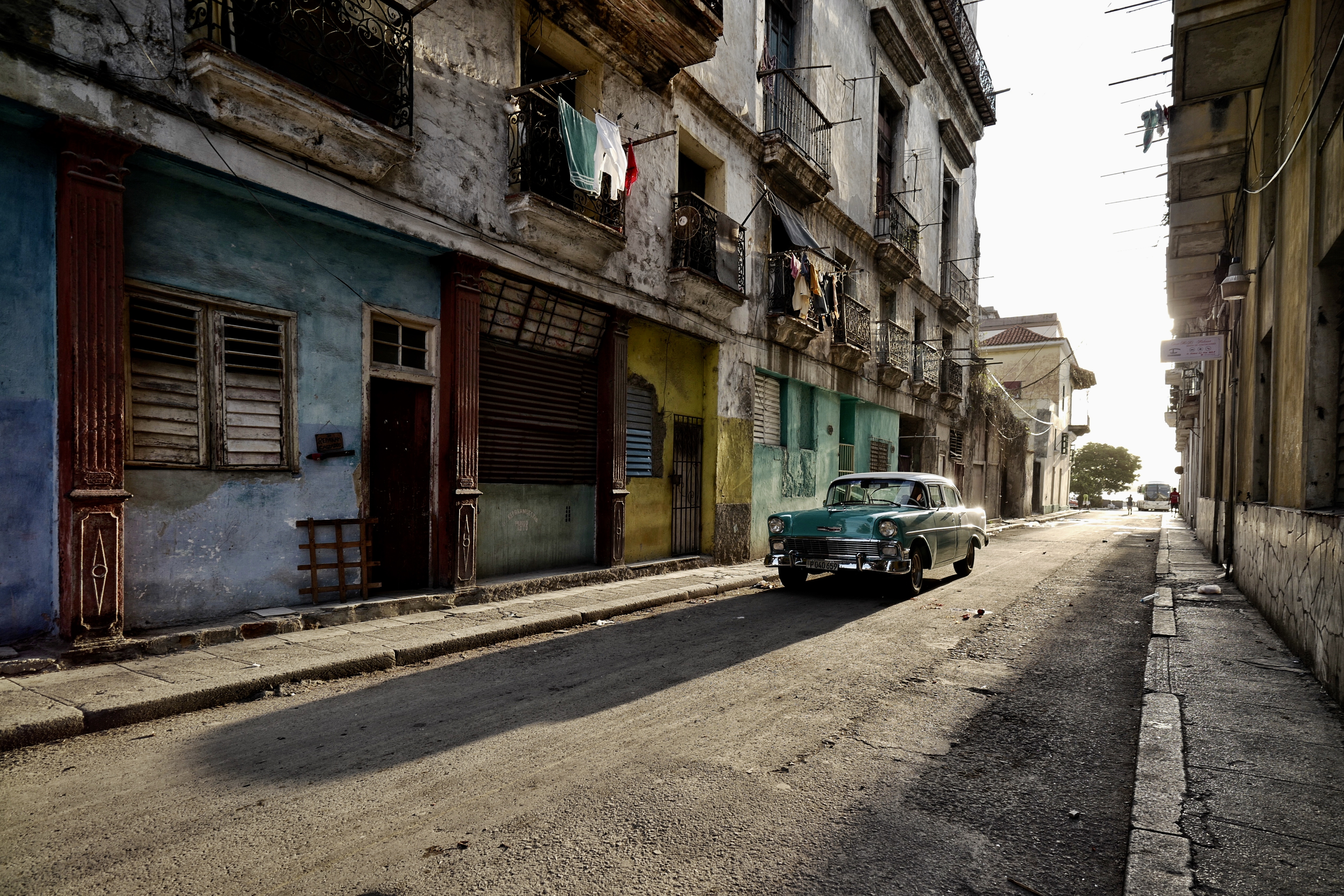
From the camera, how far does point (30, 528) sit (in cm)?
525

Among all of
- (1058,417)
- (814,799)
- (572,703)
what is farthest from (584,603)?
(1058,417)

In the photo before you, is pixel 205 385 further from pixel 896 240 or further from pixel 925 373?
pixel 925 373

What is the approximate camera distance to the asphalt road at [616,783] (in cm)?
274

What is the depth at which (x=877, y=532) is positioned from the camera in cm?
927

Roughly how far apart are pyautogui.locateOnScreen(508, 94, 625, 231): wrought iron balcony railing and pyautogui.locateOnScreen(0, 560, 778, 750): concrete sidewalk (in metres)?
4.79

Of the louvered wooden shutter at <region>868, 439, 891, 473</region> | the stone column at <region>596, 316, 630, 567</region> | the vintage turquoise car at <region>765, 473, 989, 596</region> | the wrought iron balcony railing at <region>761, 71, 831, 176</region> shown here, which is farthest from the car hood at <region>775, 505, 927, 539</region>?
the louvered wooden shutter at <region>868, 439, 891, 473</region>

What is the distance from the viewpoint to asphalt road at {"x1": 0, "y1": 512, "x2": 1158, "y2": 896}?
2.74 m

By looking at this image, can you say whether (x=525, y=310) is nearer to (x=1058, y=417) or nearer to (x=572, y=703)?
(x=572, y=703)

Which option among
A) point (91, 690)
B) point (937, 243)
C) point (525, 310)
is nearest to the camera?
point (91, 690)

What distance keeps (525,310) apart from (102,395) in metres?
4.92

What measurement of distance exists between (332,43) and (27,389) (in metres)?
4.07

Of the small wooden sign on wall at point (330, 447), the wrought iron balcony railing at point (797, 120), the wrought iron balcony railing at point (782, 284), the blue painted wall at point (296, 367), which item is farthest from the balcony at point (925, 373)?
the small wooden sign on wall at point (330, 447)

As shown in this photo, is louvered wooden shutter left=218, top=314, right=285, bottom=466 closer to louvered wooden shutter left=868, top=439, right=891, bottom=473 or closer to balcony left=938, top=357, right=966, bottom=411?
louvered wooden shutter left=868, top=439, right=891, bottom=473

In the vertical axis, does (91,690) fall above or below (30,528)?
below
